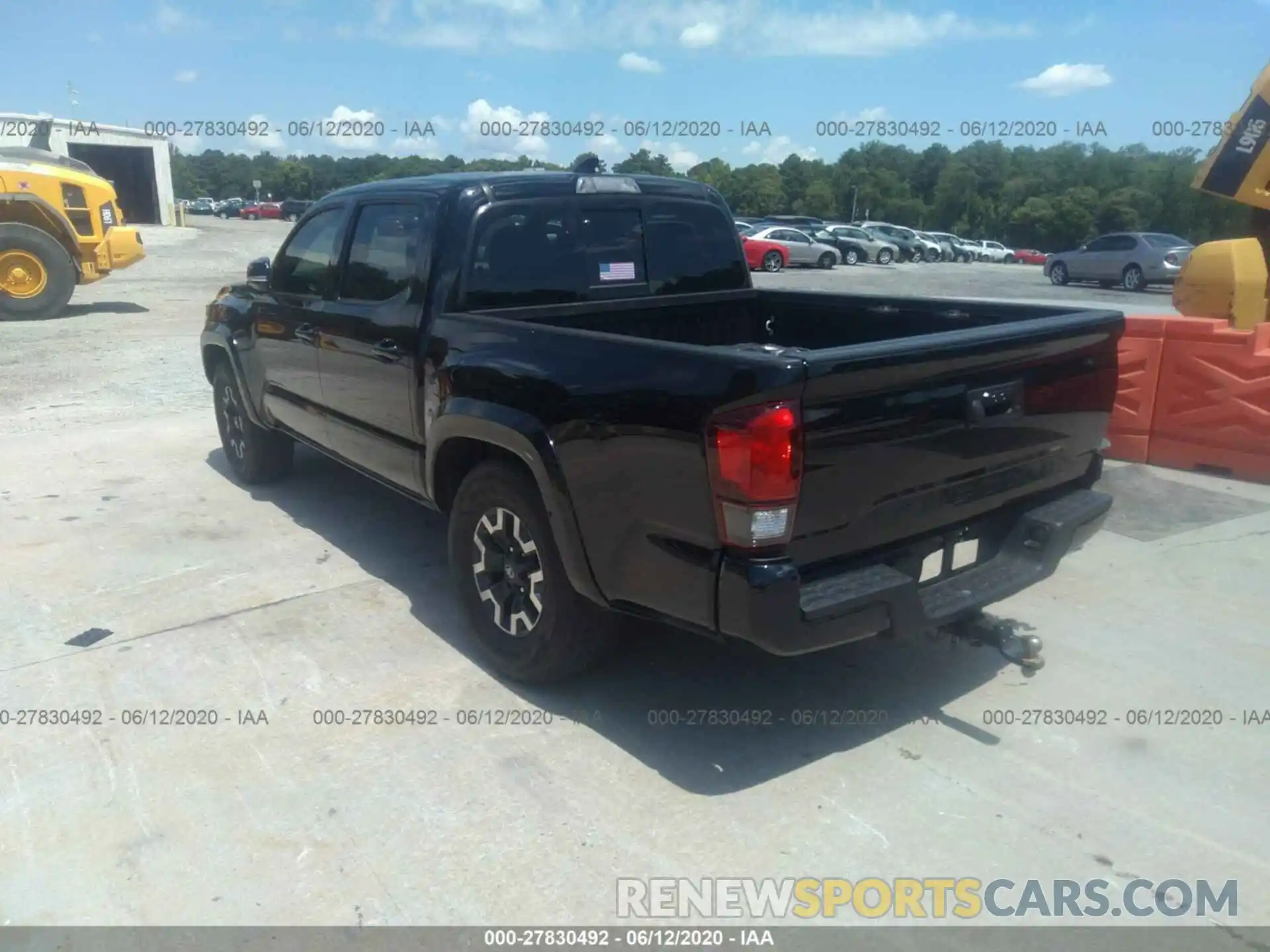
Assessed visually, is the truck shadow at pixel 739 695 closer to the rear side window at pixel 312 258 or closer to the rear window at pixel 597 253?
the rear window at pixel 597 253

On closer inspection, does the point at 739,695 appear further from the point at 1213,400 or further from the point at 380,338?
the point at 1213,400

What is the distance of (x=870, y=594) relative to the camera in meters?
3.18

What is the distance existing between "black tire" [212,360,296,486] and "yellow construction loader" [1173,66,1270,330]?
6.77 meters

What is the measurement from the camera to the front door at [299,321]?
17.6ft

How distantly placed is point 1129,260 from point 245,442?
2677 centimetres

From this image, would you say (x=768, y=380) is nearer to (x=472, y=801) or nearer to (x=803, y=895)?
(x=803, y=895)

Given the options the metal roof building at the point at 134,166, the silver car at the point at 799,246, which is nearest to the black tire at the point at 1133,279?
the silver car at the point at 799,246

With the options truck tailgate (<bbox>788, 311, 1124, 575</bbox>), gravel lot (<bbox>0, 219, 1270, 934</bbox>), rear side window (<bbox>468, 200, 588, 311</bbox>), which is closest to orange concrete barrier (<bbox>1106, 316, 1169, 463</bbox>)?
gravel lot (<bbox>0, 219, 1270, 934</bbox>)

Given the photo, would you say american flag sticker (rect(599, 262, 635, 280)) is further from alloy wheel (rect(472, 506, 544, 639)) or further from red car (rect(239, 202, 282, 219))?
red car (rect(239, 202, 282, 219))

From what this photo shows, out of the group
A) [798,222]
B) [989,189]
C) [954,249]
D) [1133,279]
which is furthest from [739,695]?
[989,189]

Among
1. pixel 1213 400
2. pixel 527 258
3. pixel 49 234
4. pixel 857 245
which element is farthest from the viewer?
pixel 857 245

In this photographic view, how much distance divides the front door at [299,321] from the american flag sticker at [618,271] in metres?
1.48
